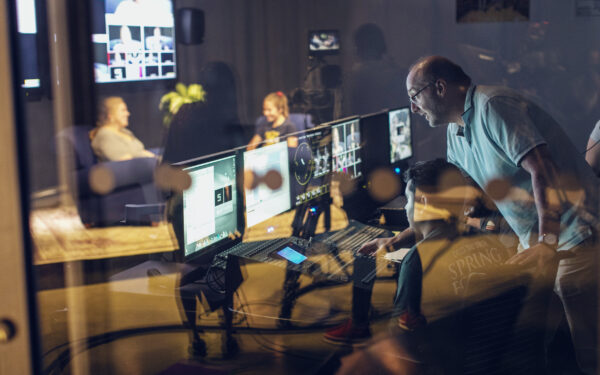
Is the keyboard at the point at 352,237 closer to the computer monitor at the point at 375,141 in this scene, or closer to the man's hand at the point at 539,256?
the computer monitor at the point at 375,141

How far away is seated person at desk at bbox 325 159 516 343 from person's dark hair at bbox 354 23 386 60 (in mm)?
255

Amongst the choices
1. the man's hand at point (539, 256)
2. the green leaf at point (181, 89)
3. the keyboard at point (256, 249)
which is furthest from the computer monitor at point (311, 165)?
the man's hand at point (539, 256)

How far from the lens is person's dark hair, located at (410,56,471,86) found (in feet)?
3.46

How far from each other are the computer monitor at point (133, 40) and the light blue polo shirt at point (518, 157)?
1.90 ft

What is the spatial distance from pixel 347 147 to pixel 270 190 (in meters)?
0.28

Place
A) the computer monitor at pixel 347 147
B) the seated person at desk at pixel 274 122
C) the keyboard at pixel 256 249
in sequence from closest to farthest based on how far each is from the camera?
the seated person at desk at pixel 274 122, the keyboard at pixel 256 249, the computer monitor at pixel 347 147

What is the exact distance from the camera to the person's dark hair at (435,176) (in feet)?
3.63

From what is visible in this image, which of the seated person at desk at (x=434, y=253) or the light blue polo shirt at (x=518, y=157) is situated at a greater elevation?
the light blue polo shirt at (x=518, y=157)

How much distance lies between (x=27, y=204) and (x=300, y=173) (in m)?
0.72

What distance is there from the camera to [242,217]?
1394mm

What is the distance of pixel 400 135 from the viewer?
124 cm

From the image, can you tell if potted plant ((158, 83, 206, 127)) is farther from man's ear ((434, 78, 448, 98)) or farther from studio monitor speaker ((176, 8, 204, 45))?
man's ear ((434, 78, 448, 98))

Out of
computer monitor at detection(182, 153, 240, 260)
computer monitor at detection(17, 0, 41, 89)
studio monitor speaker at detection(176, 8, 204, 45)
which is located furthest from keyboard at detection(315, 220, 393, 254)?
computer monitor at detection(17, 0, 41, 89)

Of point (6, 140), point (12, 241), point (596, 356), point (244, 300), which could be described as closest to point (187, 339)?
point (244, 300)
